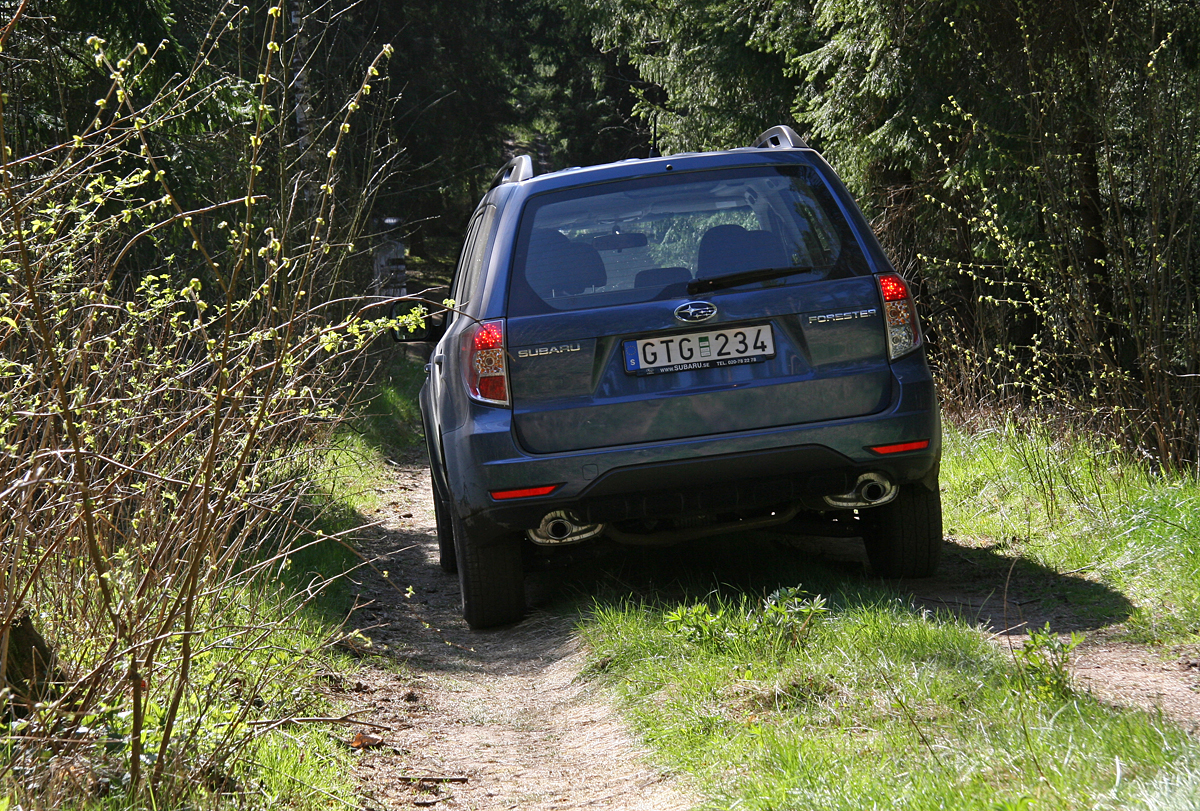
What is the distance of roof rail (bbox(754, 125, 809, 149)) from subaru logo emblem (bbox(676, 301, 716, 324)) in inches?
43.2

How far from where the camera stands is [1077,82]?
7.52 meters

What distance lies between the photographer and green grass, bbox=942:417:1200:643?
4.46m

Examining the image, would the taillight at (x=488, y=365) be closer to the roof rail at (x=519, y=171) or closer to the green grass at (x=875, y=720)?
the roof rail at (x=519, y=171)

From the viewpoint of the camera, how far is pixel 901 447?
14.9 ft

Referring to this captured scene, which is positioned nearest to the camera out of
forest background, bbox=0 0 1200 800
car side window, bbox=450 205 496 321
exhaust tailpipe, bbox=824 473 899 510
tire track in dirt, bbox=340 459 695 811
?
forest background, bbox=0 0 1200 800

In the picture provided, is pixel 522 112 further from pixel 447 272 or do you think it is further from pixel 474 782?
pixel 474 782

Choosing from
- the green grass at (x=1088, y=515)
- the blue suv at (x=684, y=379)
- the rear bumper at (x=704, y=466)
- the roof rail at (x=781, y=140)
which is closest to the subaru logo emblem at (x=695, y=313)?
the blue suv at (x=684, y=379)

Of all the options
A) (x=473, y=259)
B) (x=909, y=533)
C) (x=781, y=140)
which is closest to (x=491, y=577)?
(x=473, y=259)

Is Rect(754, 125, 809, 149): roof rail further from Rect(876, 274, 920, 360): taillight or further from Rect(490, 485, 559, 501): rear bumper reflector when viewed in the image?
Rect(490, 485, 559, 501): rear bumper reflector

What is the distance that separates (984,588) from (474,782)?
106 inches


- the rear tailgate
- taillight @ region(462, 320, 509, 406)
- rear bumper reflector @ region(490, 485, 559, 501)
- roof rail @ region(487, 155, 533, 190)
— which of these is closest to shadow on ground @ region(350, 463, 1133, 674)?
rear bumper reflector @ region(490, 485, 559, 501)

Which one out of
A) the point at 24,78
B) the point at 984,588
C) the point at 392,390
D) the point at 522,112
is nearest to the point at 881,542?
the point at 984,588

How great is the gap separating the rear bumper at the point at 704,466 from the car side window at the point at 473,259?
2.34ft

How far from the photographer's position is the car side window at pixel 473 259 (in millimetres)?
5133
